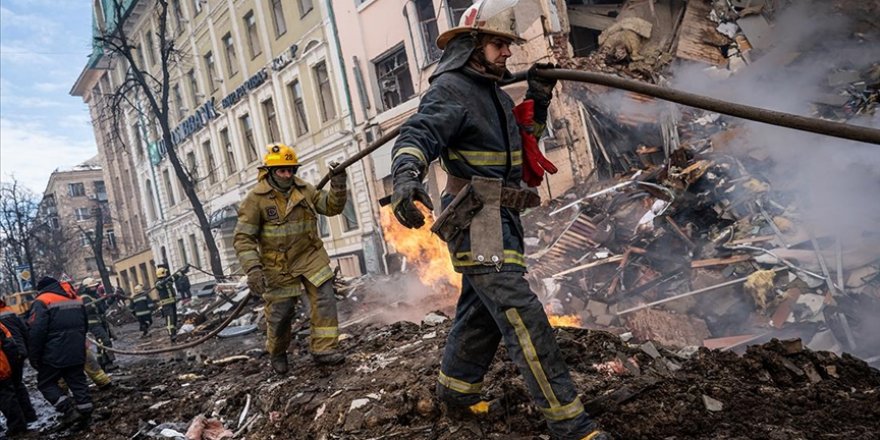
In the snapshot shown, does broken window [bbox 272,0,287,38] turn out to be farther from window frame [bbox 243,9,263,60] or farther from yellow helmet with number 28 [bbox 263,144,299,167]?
yellow helmet with number 28 [bbox 263,144,299,167]

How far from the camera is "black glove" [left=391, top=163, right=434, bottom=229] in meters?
2.50

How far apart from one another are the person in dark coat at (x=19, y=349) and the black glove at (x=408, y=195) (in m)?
5.71

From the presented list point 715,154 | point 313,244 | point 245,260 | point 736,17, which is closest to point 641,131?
point 715,154

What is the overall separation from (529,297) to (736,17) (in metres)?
10.6

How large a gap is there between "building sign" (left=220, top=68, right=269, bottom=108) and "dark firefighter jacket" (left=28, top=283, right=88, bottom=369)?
A: 1595 cm

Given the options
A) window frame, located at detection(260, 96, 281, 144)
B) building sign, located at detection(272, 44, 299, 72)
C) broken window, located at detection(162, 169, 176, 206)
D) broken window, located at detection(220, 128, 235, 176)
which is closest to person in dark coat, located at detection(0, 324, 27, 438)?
building sign, located at detection(272, 44, 299, 72)

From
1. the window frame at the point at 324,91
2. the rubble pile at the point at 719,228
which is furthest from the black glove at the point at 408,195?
the window frame at the point at 324,91

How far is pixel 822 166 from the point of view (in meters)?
6.95

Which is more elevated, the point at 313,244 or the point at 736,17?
the point at 736,17

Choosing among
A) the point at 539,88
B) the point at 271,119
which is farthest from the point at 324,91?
the point at 539,88

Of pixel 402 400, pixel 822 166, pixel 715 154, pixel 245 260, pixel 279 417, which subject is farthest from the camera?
pixel 715 154

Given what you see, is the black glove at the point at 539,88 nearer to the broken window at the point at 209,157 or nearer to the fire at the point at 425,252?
the fire at the point at 425,252

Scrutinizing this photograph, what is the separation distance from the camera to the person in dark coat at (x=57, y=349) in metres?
5.88

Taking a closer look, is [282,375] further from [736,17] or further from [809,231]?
[736,17]
